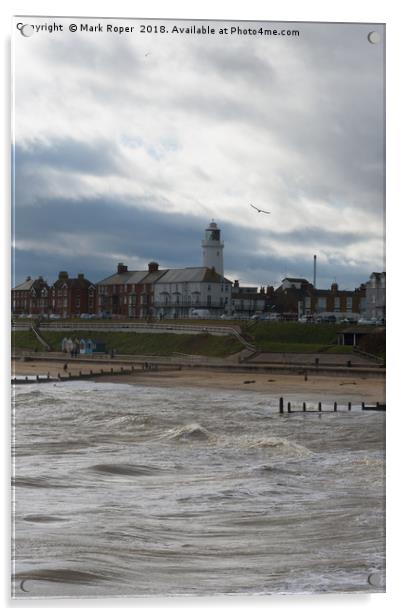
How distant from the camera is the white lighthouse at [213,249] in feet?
25.2

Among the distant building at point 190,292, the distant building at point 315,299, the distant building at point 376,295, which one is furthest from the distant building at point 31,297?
the distant building at point 376,295

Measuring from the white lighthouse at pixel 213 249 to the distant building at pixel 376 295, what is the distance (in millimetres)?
1326

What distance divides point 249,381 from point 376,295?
1.47 meters

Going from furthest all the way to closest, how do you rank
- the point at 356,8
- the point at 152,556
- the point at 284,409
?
the point at 284,409
the point at 356,8
the point at 152,556

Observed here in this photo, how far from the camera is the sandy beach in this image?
8.09 m

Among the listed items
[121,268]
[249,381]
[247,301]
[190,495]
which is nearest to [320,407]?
[249,381]

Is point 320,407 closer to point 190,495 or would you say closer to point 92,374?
point 190,495

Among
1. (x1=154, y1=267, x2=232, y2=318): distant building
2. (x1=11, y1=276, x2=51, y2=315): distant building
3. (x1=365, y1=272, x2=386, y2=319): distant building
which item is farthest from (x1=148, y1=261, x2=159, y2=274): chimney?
(x1=365, y1=272, x2=386, y2=319): distant building

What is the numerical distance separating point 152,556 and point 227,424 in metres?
1.44

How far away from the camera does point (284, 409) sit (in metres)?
8.07

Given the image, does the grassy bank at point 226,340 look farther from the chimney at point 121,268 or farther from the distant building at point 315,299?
the chimney at point 121,268

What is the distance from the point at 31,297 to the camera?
758 cm
